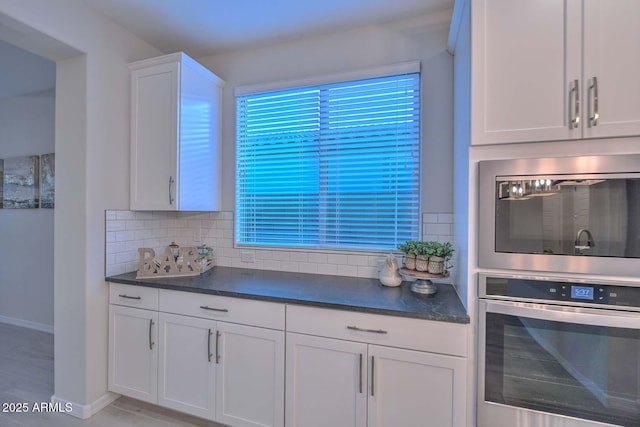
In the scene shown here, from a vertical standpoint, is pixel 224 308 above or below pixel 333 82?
below

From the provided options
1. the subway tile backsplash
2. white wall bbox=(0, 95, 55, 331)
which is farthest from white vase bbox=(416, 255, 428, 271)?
white wall bbox=(0, 95, 55, 331)

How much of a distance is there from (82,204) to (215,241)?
96cm

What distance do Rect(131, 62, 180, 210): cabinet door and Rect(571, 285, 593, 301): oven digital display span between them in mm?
2311

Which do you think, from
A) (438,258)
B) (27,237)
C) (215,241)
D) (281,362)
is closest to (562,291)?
(438,258)

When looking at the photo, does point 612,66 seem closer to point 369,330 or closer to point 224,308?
point 369,330

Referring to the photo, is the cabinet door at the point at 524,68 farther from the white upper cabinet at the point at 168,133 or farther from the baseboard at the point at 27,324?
the baseboard at the point at 27,324

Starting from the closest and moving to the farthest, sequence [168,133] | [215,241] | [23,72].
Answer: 1. [168,133]
2. [215,241]
3. [23,72]

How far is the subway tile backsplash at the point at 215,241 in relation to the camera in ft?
6.97

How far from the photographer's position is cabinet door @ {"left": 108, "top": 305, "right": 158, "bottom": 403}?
195 centimetres

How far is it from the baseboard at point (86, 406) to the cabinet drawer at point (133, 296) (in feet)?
2.20

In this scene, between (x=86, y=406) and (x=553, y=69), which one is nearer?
(x=553, y=69)

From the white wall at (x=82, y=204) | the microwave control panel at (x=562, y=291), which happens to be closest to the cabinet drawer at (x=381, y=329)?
the microwave control panel at (x=562, y=291)

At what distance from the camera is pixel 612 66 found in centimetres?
119

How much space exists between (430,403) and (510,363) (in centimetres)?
41
